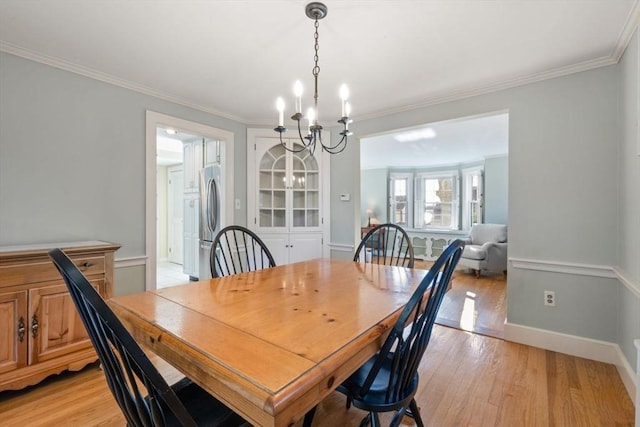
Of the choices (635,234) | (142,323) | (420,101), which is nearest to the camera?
(142,323)

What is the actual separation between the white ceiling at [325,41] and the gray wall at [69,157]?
18cm

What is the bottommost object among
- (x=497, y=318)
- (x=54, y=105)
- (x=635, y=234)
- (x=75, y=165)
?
(x=497, y=318)

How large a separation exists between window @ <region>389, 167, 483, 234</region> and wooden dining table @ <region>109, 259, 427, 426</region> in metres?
5.70

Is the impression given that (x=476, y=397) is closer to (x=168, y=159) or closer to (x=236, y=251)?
(x=236, y=251)

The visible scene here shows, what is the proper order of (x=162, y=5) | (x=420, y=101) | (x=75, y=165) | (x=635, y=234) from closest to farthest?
(x=162, y=5)
(x=635, y=234)
(x=75, y=165)
(x=420, y=101)

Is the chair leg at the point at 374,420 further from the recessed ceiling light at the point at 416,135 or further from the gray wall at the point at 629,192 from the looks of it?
the recessed ceiling light at the point at 416,135

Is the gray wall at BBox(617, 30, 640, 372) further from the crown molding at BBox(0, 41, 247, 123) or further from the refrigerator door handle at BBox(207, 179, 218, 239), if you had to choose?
the refrigerator door handle at BBox(207, 179, 218, 239)

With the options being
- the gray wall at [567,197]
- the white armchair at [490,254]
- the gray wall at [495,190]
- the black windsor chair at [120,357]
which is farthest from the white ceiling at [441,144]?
the black windsor chair at [120,357]

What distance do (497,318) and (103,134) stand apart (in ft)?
14.1

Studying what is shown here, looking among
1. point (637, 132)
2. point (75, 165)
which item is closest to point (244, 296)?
point (75, 165)

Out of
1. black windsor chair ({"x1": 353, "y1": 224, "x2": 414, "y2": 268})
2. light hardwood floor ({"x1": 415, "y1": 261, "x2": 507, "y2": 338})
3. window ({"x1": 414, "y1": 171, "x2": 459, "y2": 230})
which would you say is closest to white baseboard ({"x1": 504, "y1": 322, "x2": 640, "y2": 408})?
light hardwood floor ({"x1": 415, "y1": 261, "x2": 507, "y2": 338})

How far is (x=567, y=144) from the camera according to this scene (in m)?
2.42

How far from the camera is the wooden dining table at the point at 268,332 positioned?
701 millimetres

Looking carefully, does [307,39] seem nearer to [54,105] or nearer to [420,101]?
[420,101]
